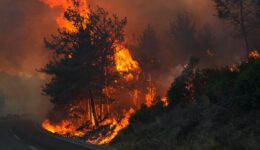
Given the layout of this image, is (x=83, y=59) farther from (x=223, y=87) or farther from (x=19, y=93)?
(x=19, y=93)

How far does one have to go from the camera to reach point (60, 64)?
138 ft

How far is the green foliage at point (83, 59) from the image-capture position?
4197cm

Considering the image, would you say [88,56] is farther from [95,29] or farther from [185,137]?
[185,137]

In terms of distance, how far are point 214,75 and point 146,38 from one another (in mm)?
43556

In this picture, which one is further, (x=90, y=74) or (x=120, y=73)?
(x=120, y=73)

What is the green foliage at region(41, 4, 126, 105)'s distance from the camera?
41969mm

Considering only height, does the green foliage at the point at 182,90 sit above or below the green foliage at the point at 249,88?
above

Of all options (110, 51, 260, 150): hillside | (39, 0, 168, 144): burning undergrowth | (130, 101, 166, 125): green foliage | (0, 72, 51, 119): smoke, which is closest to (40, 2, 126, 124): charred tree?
(39, 0, 168, 144): burning undergrowth

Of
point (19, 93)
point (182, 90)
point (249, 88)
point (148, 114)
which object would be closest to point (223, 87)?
point (249, 88)

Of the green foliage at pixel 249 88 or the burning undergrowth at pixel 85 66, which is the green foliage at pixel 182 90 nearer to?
the green foliage at pixel 249 88

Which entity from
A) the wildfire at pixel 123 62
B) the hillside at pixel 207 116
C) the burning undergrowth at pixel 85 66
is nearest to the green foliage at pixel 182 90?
the hillside at pixel 207 116

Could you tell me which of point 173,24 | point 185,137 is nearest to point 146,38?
point 173,24

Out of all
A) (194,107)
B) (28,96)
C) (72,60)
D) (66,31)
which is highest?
(28,96)

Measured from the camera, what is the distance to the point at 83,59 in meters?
42.7
